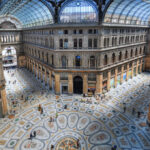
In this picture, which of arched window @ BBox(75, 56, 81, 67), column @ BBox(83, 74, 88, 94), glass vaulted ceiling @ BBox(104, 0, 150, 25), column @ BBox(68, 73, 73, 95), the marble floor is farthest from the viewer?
column @ BBox(68, 73, 73, 95)

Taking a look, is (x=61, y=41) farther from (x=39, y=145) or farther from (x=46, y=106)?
(x=39, y=145)

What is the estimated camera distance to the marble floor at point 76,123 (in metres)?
23.9

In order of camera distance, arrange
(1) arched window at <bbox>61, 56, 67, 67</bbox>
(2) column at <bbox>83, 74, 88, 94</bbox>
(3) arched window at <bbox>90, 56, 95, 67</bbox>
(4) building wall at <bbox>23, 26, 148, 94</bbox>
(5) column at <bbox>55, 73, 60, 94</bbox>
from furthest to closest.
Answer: (5) column at <bbox>55, 73, 60, 94</bbox> < (2) column at <bbox>83, 74, 88, 94</bbox> < (1) arched window at <bbox>61, 56, 67, 67</bbox> < (3) arched window at <bbox>90, 56, 95, 67</bbox> < (4) building wall at <bbox>23, 26, 148, 94</bbox>

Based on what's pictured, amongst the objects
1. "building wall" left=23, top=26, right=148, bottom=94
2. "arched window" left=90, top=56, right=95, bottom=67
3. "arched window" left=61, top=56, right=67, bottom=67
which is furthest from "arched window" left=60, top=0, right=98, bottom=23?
"arched window" left=61, top=56, right=67, bottom=67

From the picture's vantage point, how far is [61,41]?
126 ft

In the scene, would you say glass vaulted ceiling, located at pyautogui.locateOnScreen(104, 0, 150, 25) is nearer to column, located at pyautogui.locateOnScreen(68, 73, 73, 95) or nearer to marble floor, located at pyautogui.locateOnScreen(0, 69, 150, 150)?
column, located at pyautogui.locateOnScreen(68, 73, 73, 95)

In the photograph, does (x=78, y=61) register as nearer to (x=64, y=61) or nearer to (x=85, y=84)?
(x=64, y=61)

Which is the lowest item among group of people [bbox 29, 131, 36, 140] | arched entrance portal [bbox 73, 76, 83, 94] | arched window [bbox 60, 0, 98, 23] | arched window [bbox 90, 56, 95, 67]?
group of people [bbox 29, 131, 36, 140]

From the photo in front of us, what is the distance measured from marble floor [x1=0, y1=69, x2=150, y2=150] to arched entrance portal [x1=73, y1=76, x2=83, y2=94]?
1988mm

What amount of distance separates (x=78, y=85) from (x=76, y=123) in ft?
46.3

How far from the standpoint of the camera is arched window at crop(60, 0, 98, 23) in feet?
117

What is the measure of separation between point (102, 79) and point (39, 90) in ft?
65.0

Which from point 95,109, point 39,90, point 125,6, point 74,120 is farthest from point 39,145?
point 125,6

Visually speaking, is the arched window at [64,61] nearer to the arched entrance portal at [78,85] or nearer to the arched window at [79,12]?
the arched entrance portal at [78,85]
